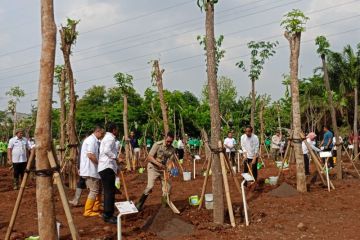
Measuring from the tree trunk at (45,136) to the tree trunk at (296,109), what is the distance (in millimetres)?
7064

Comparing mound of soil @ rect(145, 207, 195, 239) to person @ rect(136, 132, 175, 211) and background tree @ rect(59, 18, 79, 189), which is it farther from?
background tree @ rect(59, 18, 79, 189)

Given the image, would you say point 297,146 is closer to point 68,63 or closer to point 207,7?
point 207,7

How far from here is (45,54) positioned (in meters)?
5.86

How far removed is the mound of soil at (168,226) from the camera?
7.39 meters

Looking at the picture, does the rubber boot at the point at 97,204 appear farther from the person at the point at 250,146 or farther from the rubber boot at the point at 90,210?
the person at the point at 250,146

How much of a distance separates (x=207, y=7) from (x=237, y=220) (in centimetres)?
386

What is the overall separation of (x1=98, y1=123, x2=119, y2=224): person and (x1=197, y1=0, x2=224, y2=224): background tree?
1.82 metres

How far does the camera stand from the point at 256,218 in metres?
8.43

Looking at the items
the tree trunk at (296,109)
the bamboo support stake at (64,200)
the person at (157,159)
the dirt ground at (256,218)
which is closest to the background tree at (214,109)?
the dirt ground at (256,218)

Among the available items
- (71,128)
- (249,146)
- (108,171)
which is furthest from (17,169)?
(249,146)

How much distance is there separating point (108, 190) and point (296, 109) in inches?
211

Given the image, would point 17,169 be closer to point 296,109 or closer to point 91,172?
point 91,172

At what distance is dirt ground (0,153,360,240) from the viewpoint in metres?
7.33

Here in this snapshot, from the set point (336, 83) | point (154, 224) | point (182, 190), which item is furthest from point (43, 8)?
point (336, 83)
